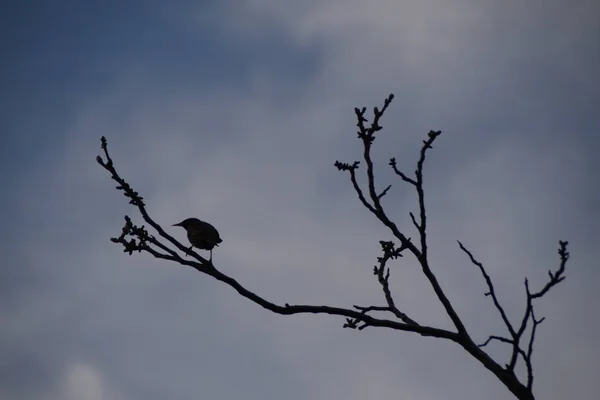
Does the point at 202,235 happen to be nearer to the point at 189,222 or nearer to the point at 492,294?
the point at 189,222

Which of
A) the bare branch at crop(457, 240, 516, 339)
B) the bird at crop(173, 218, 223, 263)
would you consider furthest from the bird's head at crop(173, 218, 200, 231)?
the bare branch at crop(457, 240, 516, 339)

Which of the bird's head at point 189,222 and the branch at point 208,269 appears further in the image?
the bird's head at point 189,222

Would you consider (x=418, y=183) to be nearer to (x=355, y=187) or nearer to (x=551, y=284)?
(x=355, y=187)

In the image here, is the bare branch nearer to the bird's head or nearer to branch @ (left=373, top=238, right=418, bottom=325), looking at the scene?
branch @ (left=373, top=238, right=418, bottom=325)

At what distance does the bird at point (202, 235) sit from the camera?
25.5 ft

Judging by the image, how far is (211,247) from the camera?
25.6 feet

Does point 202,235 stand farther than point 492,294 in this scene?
Yes

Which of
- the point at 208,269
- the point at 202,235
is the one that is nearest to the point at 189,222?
the point at 202,235

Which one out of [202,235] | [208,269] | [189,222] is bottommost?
[208,269]

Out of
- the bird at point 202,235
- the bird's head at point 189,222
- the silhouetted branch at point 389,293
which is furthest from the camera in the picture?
the bird's head at point 189,222

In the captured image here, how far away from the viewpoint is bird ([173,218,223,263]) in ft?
25.5

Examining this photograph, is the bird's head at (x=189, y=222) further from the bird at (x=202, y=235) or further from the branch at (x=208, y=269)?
the branch at (x=208, y=269)

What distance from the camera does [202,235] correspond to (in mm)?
7797

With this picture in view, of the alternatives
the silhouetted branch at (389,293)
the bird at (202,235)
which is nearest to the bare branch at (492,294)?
the silhouetted branch at (389,293)
